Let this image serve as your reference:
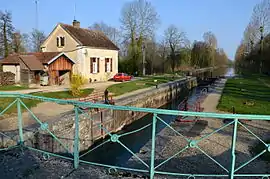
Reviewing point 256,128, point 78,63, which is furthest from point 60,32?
point 256,128

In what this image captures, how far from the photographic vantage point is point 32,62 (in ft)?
71.6

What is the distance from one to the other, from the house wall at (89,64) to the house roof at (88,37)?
2.15ft

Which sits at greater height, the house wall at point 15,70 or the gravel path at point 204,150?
the house wall at point 15,70

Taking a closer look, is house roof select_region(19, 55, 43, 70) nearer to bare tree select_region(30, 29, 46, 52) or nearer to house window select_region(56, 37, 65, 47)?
house window select_region(56, 37, 65, 47)

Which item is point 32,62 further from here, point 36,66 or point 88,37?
point 88,37

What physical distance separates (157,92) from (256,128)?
11373 mm

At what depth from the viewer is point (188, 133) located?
36.3 feet

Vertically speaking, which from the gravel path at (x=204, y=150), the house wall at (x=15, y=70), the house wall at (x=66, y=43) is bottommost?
the gravel path at (x=204, y=150)

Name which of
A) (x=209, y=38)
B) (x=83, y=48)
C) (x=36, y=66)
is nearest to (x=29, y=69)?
(x=36, y=66)

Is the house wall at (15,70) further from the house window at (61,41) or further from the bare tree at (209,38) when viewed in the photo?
the bare tree at (209,38)

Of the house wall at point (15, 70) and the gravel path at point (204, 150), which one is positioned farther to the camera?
the house wall at point (15, 70)

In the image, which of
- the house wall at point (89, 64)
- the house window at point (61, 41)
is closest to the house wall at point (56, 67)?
the house wall at point (89, 64)

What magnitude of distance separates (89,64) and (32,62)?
654 centimetres

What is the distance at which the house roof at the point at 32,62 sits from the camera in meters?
21.5
